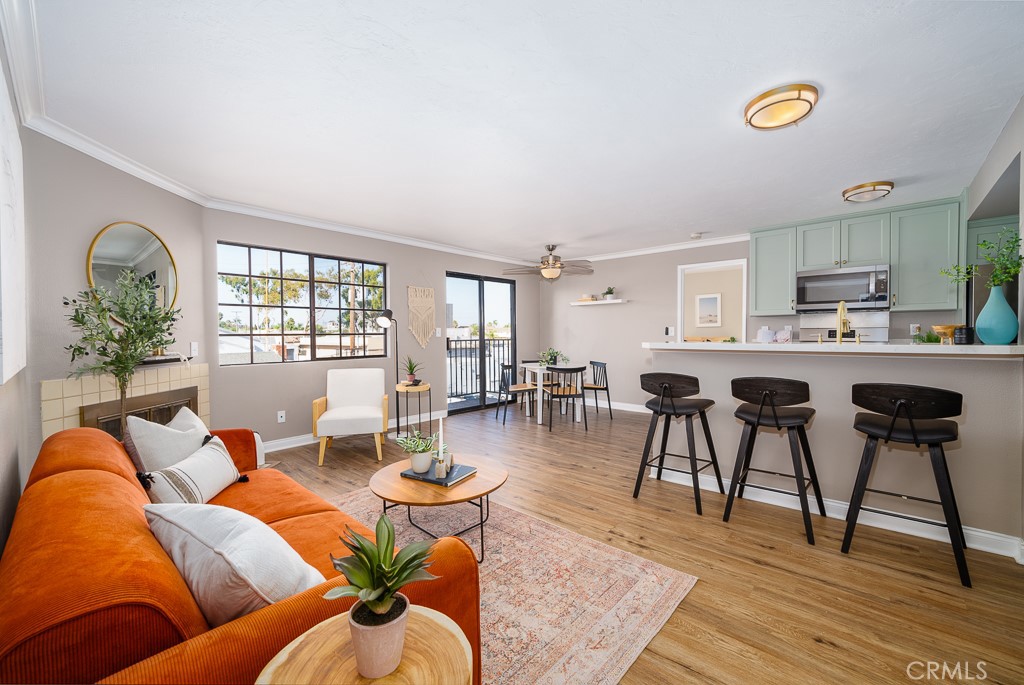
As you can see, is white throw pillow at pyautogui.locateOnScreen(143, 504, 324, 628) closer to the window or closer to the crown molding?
the window

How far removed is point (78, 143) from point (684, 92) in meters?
3.85

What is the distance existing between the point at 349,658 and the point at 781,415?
9.16ft

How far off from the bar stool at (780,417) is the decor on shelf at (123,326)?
3846 millimetres

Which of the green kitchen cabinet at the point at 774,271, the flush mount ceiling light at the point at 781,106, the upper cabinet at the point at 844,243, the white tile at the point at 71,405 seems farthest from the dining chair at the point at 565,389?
the white tile at the point at 71,405

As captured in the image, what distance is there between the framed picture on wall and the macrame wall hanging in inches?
167

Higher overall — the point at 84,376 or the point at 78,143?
the point at 78,143

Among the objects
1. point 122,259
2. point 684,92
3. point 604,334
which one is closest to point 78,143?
point 122,259

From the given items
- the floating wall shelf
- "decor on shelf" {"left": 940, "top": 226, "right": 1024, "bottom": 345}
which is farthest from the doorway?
"decor on shelf" {"left": 940, "top": 226, "right": 1024, "bottom": 345}

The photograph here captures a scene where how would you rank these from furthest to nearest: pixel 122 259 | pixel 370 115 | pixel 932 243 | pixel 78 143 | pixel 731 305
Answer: pixel 731 305
pixel 932 243
pixel 122 259
pixel 78 143
pixel 370 115

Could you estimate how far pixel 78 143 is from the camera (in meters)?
2.69

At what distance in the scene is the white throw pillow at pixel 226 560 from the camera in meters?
0.93

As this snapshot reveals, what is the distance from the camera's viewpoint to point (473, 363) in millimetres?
6848

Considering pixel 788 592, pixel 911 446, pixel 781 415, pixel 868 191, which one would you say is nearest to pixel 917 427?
pixel 911 446

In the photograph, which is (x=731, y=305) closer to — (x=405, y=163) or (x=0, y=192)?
(x=405, y=163)
